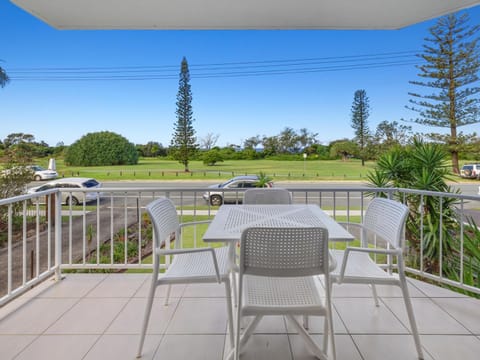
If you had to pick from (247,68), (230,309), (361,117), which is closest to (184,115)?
(247,68)

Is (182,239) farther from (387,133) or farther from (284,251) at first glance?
(387,133)

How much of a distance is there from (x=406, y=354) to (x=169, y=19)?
311 centimetres

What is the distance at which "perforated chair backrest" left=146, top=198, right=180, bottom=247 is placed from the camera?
1615 mm

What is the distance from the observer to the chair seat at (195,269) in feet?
4.89

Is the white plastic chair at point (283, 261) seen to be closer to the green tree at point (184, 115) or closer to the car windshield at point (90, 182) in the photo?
the car windshield at point (90, 182)

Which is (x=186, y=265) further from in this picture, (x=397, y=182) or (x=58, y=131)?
(x=58, y=131)

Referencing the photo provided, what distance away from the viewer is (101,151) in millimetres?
5875

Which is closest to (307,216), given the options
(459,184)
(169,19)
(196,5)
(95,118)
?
(196,5)

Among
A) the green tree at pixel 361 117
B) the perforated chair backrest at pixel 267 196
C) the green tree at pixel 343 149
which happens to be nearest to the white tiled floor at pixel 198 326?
the perforated chair backrest at pixel 267 196

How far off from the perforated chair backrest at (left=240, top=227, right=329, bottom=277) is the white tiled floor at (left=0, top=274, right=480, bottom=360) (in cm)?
60

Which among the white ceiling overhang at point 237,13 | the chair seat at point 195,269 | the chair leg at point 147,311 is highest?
the white ceiling overhang at point 237,13

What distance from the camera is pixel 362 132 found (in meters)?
6.33

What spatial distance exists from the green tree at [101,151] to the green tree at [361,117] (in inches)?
181

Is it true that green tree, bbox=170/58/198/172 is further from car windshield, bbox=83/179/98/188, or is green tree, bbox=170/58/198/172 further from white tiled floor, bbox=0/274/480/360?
white tiled floor, bbox=0/274/480/360
